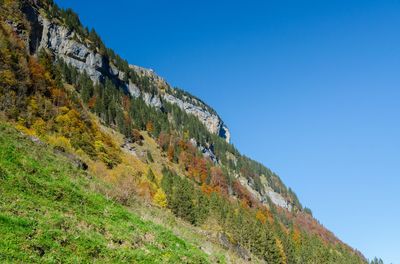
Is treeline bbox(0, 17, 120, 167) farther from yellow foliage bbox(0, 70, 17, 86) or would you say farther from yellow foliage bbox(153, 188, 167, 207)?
yellow foliage bbox(153, 188, 167, 207)

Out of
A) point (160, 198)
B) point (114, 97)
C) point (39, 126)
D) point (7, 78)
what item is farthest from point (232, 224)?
point (114, 97)

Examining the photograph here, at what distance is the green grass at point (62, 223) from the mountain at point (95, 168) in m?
0.07

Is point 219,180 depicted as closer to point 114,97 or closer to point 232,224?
point 114,97

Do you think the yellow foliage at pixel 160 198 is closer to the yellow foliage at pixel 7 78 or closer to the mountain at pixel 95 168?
the mountain at pixel 95 168

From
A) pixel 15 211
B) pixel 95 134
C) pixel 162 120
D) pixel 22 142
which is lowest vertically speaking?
pixel 15 211

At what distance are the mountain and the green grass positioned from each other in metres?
0.07

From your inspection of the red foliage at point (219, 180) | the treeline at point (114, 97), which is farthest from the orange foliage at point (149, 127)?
the red foliage at point (219, 180)

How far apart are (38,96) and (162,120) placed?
9461 centimetres

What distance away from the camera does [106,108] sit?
12438cm

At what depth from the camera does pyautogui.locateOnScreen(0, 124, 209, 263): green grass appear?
12859 millimetres

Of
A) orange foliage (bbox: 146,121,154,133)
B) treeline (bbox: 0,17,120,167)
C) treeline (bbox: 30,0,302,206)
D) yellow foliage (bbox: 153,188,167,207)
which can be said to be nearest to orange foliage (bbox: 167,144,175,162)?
treeline (bbox: 30,0,302,206)

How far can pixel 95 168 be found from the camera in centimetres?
4669

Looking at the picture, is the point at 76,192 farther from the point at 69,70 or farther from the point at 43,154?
the point at 69,70

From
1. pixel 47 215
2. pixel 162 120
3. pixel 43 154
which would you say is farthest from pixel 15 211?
pixel 162 120
